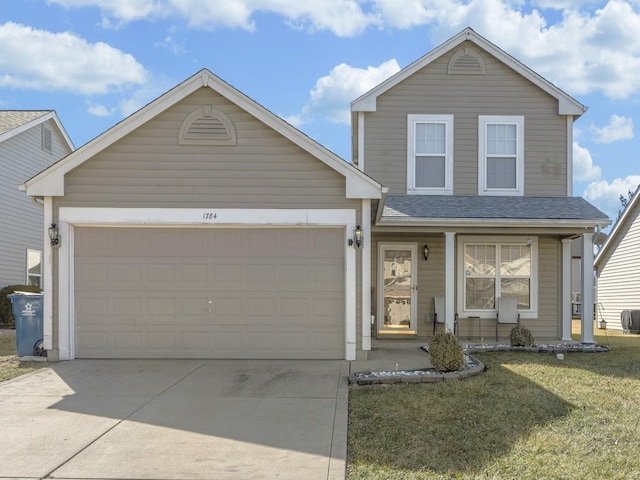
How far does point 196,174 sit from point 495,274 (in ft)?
23.8

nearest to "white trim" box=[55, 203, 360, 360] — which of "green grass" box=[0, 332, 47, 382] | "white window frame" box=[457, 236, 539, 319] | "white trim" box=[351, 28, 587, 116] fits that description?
"green grass" box=[0, 332, 47, 382]

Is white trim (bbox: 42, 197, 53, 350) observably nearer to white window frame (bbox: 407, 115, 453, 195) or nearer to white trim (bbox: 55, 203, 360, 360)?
white trim (bbox: 55, 203, 360, 360)

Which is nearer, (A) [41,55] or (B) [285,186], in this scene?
(B) [285,186]

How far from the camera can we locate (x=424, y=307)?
1346cm

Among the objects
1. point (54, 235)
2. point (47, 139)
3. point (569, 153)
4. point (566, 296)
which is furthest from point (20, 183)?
point (566, 296)

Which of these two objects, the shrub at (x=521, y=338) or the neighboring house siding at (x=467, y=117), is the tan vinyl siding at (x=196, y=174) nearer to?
the neighboring house siding at (x=467, y=117)

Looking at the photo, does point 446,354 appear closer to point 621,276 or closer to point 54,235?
point 54,235

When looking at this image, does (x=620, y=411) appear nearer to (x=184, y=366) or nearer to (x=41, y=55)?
(x=184, y=366)

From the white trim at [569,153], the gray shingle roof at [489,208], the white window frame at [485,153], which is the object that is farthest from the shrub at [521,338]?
the white trim at [569,153]

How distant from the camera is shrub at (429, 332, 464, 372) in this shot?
8.57 metres

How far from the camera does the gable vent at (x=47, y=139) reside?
20.4 m

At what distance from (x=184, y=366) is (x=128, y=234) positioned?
250cm

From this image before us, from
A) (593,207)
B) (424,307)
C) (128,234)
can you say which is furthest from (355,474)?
(593,207)

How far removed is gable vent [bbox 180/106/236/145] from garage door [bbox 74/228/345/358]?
1.52m
